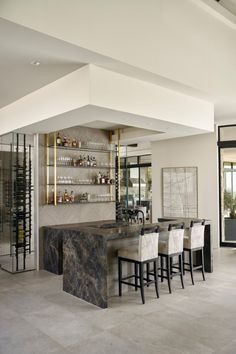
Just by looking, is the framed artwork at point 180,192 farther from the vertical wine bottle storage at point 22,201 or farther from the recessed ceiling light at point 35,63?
the recessed ceiling light at point 35,63

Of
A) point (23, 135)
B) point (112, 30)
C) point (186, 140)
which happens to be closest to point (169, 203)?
point (186, 140)

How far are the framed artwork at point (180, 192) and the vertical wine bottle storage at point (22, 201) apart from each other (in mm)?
3896

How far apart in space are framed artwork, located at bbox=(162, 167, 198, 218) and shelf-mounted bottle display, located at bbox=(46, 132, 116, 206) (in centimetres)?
179

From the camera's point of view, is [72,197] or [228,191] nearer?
[72,197]

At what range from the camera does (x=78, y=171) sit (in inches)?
292

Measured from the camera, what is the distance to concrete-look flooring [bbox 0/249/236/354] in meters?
3.25

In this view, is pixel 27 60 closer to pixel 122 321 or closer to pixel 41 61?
pixel 41 61

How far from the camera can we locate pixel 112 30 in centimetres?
394

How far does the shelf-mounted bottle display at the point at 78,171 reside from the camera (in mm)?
6797

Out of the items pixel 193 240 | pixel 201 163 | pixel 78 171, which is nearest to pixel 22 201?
pixel 78 171

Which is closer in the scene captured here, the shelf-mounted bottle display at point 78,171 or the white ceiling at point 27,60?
the white ceiling at point 27,60

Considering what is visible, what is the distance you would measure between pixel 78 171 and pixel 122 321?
413cm

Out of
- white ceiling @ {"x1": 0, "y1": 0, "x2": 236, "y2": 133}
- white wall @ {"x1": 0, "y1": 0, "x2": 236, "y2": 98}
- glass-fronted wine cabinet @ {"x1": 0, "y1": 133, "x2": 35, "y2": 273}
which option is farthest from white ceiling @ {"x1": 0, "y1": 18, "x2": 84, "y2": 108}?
glass-fronted wine cabinet @ {"x1": 0, "y1": 133, "x2": 35, "y2": 273}

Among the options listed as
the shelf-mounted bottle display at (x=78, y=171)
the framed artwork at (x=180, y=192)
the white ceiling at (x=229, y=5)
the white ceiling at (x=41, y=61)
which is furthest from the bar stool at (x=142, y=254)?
the framed artwork at (x=180, y=192)
